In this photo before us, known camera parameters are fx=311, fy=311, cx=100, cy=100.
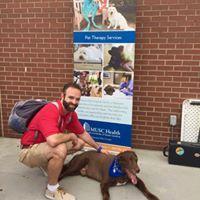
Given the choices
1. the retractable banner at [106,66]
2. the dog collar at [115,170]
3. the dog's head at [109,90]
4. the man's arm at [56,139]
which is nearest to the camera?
the man's arm at [56,139]

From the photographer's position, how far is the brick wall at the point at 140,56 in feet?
12.0

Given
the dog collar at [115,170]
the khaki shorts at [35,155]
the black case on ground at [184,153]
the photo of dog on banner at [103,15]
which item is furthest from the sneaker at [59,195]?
the photo of dog on banner at [103,15]

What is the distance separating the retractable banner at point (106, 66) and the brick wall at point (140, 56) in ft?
0.89

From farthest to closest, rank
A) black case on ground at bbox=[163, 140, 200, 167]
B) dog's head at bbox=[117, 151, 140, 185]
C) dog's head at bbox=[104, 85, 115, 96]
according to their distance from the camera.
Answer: dog's head at bbox=[104, 85, 115, 96], black case on ground at bbox=[163, 140, 200, 167], dog's head at bbox=[117, 151, 140, 185]

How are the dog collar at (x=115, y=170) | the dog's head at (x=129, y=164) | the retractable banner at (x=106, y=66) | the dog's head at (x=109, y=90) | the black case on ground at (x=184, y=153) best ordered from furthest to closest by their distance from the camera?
the dog's head at (x=109, y=90)
the retractable banner at (x=106, y=66)
the black case on ground at (x=184, y=153)
the dog collar at (x=115, y=170)
the dog's head at (x=129, y=164)

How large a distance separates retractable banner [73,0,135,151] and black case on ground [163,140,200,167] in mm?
528

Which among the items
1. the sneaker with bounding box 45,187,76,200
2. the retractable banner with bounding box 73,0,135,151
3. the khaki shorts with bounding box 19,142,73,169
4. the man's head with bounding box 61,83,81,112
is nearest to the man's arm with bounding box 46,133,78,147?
the khaki shorts with bounding box 19,142,73,169

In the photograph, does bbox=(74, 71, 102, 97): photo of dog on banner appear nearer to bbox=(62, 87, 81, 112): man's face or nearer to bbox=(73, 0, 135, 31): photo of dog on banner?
bbox=(73, 0, 135, 31): photo of dog on banner

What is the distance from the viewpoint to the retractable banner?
3.60 m

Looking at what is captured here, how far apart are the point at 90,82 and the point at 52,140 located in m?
1.33

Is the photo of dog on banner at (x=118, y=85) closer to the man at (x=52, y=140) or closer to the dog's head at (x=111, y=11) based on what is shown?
the dog's head at (x=111, y=11)

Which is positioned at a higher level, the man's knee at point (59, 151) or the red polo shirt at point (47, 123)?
the red polo shirt at point (47, 123)

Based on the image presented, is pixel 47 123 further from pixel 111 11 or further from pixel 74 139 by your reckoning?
pixel 111 11

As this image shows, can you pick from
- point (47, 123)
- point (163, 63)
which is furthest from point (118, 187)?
point (163, 63)
